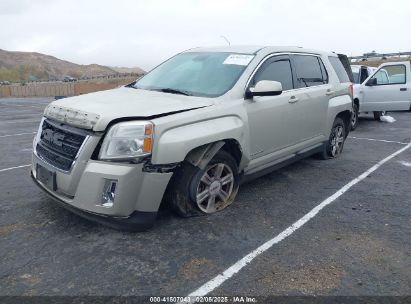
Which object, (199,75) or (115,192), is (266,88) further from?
(115,192)

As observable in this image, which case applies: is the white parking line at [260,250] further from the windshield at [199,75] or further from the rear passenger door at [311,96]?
the windshield at [199,75]

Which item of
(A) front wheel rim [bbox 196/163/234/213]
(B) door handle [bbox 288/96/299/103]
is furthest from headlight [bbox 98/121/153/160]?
(B) door handle [bbox 288/96/299/103]

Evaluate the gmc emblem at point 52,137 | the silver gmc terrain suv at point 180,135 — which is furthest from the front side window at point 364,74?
the gmc emblem at point 52,137

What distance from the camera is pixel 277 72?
4656 millimetres

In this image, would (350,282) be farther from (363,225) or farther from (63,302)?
(63,302)

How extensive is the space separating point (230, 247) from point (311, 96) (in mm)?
2860

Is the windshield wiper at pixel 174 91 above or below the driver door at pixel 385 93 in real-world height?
above

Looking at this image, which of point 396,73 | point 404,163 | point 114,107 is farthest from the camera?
point 396,73

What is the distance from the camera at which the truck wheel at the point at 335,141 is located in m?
6.15

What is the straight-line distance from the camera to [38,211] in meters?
3.97

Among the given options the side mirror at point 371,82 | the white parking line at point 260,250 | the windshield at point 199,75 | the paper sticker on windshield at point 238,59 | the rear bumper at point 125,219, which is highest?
the paper sticker on windshield at point 238,59

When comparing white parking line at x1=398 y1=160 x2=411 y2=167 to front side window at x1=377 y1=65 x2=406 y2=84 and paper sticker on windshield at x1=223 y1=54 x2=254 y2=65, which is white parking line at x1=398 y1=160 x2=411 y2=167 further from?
front side window at x1=377 y1=65 x2=406 y2=84

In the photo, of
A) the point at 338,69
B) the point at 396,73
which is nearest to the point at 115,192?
the point at 338,69

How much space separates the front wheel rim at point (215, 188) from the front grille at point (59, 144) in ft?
4.08
